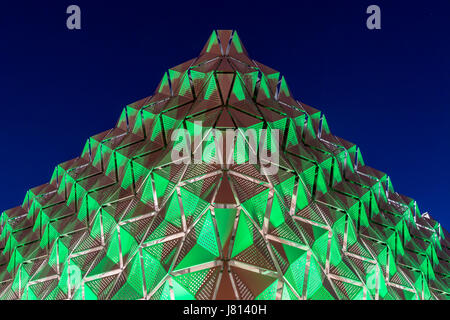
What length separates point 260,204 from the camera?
6961mm

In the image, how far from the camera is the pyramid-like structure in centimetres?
648

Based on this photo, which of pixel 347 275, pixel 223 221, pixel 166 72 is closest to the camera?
pixel 223 221

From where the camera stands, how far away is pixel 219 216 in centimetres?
652

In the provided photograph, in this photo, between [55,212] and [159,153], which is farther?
[55,212]

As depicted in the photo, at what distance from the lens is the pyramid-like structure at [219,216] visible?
648 centimetres

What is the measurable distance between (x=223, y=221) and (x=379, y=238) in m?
4.83

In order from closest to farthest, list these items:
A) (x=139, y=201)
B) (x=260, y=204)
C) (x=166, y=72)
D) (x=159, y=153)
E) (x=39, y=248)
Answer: (x=260, y=204)
(x=139, y=201)
(x=159, y=153)
(x=39, y=248)
(x=166, y=72)

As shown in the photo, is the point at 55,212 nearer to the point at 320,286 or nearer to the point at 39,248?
the point at 39,248
